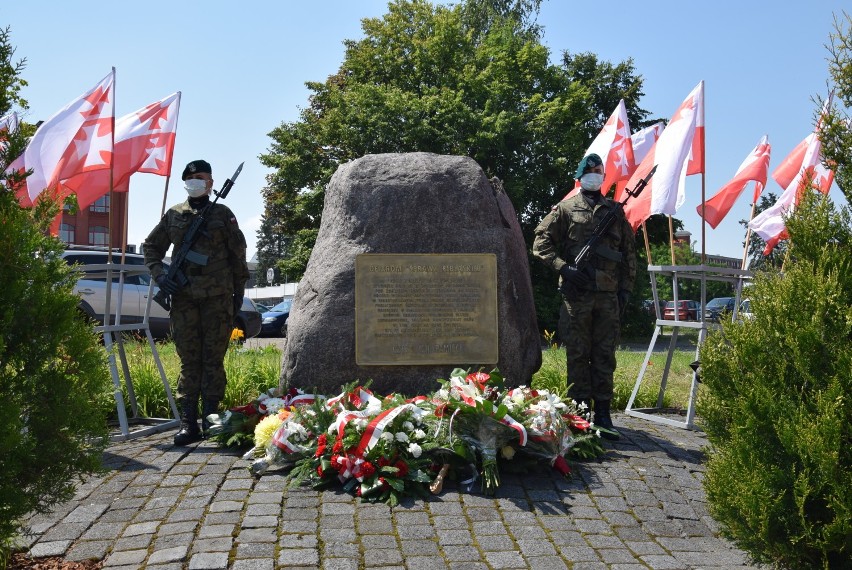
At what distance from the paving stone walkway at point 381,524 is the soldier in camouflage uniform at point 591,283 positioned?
100cm

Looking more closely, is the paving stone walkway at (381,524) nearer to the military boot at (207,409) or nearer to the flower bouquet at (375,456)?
the flower bouquet at (375,456)

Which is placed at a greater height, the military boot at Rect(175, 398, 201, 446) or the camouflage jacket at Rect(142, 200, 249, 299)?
the camouflage jacket at Rect(142, 200, 249, 299)

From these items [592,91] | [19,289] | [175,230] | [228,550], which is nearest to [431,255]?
[175,230]

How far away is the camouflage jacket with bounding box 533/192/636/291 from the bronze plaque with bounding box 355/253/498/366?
516 millimetres

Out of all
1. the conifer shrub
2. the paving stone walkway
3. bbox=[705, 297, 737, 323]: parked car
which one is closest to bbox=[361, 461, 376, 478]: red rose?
the paving stone walkway

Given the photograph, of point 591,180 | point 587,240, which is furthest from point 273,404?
point 591,180

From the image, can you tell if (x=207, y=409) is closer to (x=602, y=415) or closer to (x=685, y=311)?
(x=602, y=415)

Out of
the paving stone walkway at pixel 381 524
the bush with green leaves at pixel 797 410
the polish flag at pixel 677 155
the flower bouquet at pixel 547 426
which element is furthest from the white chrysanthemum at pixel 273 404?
the polish flag at pixel 677 155

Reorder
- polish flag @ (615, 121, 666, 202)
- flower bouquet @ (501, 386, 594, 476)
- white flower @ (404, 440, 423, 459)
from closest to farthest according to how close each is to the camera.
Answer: white flower @ (404, 440, 423, 459)
flower bouquet @ (501, 386, 594, 476)
polish flag @ (615, 121, 666, 202)

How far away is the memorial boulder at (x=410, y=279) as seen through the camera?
5629 millimetres

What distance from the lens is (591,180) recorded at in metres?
5.82

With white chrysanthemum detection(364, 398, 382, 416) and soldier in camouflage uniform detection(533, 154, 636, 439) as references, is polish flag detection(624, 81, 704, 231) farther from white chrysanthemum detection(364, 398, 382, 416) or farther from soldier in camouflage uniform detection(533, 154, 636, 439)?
white chrysanthemum detection(364, 398, 382, 416)

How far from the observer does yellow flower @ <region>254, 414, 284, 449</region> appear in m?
4.86

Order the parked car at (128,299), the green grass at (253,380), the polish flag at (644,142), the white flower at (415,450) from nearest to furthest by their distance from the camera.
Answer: the white flower at (415,450)
the green grass at (253,380)
the polish flag at (644,142)
the parked car at (128,299)
